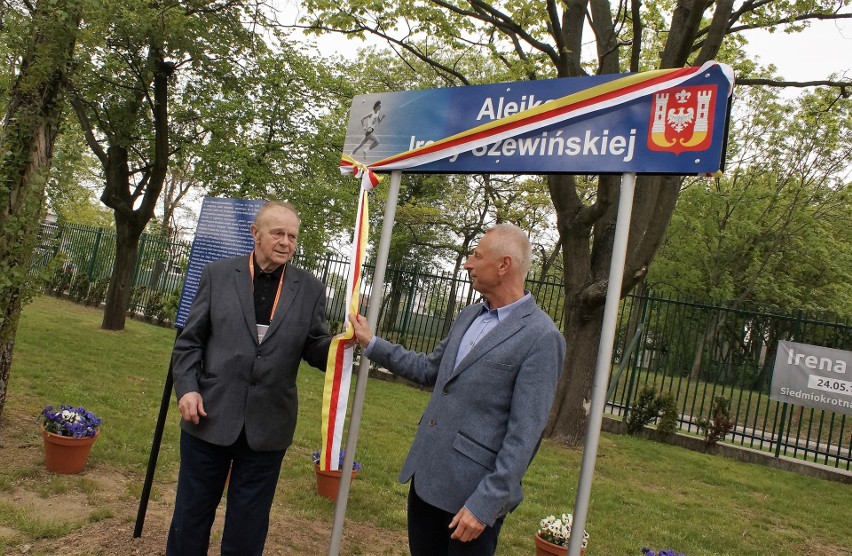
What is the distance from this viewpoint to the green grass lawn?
538 centimetres

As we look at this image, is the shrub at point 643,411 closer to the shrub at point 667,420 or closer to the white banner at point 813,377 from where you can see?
the shrub at point 667,420

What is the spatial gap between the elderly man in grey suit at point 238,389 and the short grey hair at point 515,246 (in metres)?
1.06

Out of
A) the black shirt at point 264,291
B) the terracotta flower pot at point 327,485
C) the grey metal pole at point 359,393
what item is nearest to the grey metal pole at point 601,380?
the grey metal pole at point 359,393

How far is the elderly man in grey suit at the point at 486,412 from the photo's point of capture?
224 cm

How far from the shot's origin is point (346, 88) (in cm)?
1540

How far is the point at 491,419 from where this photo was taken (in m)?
2.38

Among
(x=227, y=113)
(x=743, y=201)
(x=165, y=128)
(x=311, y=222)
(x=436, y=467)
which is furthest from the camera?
(x=743, y=201)

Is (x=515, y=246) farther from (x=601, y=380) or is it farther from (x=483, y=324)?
(x=601, y=380)

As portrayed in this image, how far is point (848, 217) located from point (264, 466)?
978 inches

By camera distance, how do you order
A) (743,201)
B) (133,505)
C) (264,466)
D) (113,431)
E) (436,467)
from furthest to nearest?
1. (743,201)
2. (113,431)
3. (133,505)
4. (264,466)
5. (436,467)

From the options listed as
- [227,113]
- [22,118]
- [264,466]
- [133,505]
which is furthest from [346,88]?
[264,466]

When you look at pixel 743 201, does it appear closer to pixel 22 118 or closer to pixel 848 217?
pixel 848 217

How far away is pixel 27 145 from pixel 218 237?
2.28 m

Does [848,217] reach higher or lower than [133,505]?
higher
